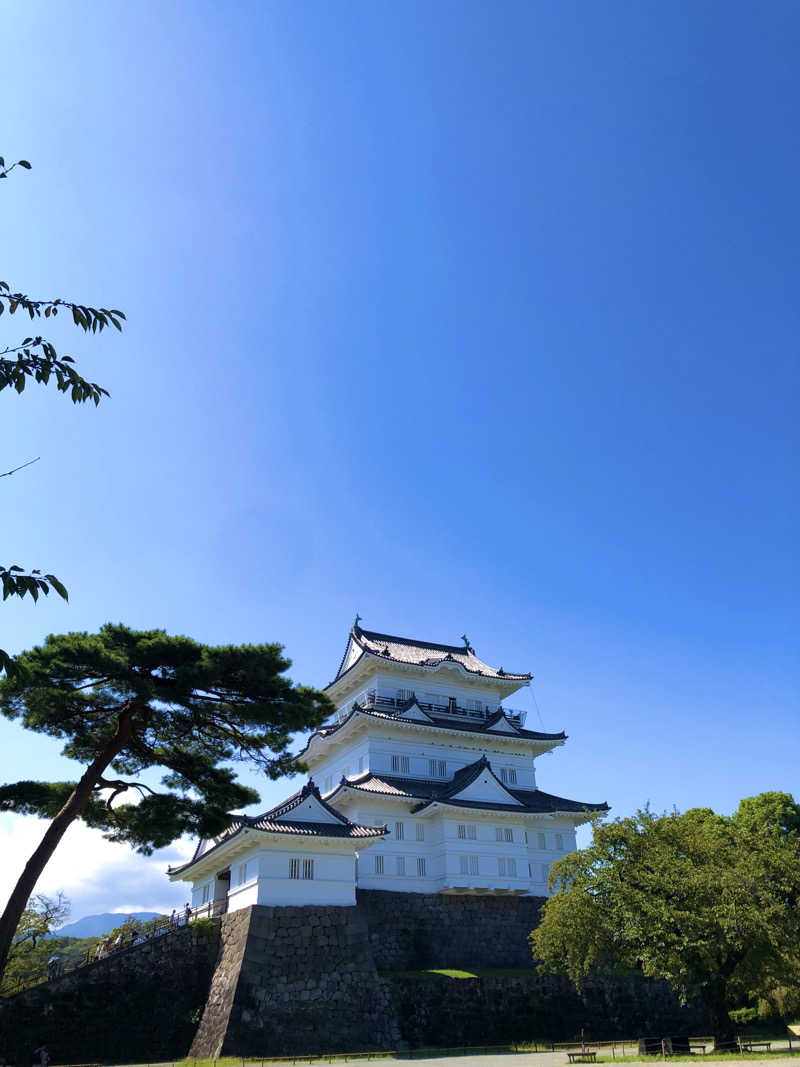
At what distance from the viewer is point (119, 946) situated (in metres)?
27.1

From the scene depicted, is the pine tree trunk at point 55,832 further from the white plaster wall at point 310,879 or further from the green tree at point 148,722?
the white plaster wall at point 310,879

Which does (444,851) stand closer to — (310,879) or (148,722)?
(310,879)

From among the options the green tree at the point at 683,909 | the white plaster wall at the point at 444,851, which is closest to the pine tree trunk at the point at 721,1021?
the green tree at the point at 683,909

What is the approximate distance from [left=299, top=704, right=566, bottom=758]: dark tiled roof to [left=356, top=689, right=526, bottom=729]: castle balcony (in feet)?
1.16

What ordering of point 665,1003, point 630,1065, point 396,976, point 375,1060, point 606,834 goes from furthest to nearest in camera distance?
point 665,1003 → point 396,976 → point 606,834 → point 375,1060 → point 630,1065

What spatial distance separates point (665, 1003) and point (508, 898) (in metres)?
7.53

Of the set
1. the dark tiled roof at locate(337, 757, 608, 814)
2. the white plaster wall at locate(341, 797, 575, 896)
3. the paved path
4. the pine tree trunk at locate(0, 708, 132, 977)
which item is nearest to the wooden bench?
the paved path

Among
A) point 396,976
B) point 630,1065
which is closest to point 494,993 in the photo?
point 396,976

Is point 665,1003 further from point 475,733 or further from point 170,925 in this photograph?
point 170,925

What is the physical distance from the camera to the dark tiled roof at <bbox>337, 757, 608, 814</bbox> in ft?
106

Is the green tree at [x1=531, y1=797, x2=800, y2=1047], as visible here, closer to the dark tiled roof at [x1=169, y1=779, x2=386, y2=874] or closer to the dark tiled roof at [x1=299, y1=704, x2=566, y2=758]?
the dark tiled roof at [x1=169, y1=779, x2=386, y2=874]

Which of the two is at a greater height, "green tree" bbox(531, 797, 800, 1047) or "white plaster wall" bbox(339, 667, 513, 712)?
"white plaster wall" bbox(339, 667, 513, 712)

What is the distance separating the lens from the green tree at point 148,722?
63.6 ft

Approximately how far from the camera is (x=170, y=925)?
28.1 m
